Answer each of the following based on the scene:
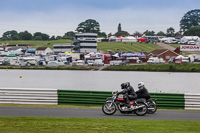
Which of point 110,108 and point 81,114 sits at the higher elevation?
point 110,108

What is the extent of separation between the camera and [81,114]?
19.5 m

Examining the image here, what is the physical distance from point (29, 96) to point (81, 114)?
5215mm

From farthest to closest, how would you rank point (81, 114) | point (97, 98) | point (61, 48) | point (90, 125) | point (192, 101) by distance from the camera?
point (61, 48) → point (97, 98) → point (192, 101) → point (81, 114) → point (90, 125)

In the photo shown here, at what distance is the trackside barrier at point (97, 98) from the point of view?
2334cm

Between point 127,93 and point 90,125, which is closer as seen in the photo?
point 90,125

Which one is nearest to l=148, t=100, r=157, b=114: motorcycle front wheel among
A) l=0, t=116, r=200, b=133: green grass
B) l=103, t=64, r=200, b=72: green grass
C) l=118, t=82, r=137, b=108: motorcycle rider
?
l=118, t=82, r=137, b=108: motorcycle rider

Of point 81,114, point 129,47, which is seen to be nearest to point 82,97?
point 81,114

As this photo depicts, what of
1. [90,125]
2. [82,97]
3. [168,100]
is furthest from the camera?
[82,97]

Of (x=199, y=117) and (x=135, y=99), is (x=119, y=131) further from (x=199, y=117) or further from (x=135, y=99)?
(x=199, y=117)

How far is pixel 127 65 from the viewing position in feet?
324

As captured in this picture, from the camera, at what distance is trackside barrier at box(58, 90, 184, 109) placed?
23344 millimetres

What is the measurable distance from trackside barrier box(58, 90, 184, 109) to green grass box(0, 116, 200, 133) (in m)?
6.02

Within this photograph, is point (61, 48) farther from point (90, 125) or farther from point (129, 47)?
point (90, 125)

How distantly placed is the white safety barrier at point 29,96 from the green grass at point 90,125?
610cm
